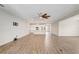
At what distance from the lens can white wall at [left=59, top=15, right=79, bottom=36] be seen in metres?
14.3

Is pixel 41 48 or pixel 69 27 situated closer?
pixel 41 48

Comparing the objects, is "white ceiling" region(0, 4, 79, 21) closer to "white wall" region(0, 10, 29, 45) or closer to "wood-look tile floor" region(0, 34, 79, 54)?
"white wall" region(0, 10, 29, 45)

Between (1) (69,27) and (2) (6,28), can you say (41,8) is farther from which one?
(1) (69,27)

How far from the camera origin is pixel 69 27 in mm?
14469

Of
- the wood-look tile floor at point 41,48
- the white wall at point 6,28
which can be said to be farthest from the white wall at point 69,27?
the white wall at point 6,28

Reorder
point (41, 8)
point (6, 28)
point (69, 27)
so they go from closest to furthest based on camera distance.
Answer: point (41, 8), point (6, 28), point (69, 27)

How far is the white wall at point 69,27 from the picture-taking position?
1432cm

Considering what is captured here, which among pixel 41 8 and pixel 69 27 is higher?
pixel 41 8

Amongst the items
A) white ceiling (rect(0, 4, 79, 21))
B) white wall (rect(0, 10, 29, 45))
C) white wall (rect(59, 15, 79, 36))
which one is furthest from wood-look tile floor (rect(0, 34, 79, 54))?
white wall (rect(59, 15, 79, 36))

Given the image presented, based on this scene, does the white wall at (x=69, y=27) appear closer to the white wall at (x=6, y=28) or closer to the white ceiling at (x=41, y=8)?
the white ceiling at (x=41, y=8)

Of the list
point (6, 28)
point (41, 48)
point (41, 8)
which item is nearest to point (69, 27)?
point (41, 8)
